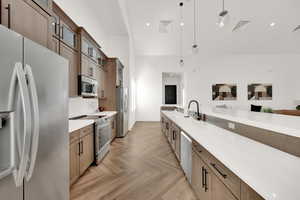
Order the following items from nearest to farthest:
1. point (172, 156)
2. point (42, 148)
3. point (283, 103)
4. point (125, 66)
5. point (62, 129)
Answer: point (42, 148)
point (62, 129)
point (172, 156)
point (125, 66)
point (283, 103)

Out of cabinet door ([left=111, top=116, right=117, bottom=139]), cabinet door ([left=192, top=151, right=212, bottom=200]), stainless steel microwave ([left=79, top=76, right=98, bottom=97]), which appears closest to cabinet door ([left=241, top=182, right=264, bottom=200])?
cabinet door ([left=192, top=151, right=212, bottom=200])

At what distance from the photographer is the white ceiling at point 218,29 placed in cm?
500

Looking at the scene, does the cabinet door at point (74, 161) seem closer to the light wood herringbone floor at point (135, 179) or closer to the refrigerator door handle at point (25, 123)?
the light wood herringbone floor at point (135, 179)

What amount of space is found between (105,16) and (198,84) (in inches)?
256

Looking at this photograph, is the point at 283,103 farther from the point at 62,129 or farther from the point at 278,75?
the point at 62,129

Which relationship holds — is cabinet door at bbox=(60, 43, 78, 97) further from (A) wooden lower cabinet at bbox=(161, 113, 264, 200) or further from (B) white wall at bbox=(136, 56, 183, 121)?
(B) white wall at bbox=(136, 56, 183, 121)

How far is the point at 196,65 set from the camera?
980cm

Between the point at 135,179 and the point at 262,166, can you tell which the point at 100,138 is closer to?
the point at 135,179

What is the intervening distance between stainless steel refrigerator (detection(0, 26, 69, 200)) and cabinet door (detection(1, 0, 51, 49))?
0.25 meters

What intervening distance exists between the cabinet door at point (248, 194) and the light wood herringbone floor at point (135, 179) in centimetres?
135

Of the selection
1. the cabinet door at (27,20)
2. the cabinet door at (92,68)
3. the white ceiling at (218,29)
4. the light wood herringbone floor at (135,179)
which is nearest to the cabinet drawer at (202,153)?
the light wood herringbone floor at (135,179)

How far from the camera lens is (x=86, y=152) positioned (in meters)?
2.75

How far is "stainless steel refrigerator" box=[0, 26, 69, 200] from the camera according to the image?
0.93m

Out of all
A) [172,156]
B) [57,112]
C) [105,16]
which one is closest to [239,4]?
[105,16]
